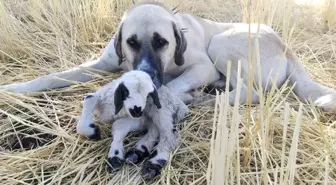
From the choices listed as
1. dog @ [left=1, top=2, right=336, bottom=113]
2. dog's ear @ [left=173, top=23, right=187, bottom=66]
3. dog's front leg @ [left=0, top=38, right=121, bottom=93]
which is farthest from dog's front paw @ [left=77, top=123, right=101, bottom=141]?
dog's ear @ [left=173, top=23, right=187, bottom=66]

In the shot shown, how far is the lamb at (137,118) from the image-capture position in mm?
2358

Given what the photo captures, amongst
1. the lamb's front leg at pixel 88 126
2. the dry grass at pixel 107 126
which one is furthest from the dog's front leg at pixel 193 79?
the lamb's front leg at pixel 88 126

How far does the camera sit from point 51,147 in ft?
8.52

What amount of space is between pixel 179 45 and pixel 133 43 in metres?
0.35

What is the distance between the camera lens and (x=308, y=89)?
3307 millimetres

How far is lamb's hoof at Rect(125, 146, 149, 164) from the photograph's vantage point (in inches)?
94.2

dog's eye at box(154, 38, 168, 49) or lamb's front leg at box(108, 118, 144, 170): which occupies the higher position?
dog's eye at box(154, 38, 168, 49)

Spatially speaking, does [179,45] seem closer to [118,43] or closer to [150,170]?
[118,43]

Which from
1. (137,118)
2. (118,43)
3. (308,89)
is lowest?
(308,89)

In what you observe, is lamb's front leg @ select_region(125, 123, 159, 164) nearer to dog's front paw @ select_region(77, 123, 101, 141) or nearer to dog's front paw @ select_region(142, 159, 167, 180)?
dog's front paw @ select_region(142, 159, 167, 180)

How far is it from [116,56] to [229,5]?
8.11 ft

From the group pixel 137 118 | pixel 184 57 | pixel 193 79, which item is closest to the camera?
pixel 137 118

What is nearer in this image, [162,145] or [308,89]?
[162,145]

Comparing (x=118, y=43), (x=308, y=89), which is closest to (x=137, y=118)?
(x=118, y=43)
